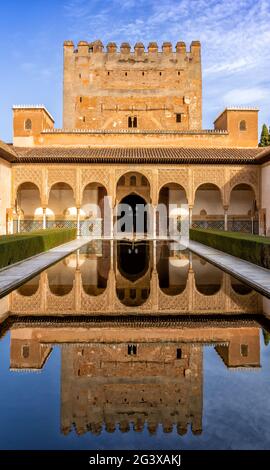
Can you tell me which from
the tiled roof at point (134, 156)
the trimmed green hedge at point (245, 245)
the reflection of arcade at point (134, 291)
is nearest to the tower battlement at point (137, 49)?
the tiled roof at point (134, 156)

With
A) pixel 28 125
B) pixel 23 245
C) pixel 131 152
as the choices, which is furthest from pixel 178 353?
pixel 28 125

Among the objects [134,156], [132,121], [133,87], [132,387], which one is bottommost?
[132,387]

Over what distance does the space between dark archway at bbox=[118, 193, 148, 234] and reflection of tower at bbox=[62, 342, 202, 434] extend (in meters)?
21.8

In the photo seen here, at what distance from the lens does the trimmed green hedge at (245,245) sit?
9.59 m

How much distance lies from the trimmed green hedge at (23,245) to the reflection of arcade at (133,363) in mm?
4685

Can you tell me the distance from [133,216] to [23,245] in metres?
15.6

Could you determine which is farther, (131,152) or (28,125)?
(28,125)

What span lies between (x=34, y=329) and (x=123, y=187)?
19.9m

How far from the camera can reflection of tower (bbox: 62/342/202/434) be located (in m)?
2.95

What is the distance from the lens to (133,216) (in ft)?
86.7

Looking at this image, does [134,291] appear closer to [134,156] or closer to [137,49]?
[134,156]

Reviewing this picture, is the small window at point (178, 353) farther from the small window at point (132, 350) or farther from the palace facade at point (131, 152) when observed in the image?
the palace facade at point (131, 152)

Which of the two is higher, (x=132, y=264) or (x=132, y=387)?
(x=132, y=264)

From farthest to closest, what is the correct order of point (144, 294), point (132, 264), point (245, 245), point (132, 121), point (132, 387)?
point (132, 121) < point (132, 264) < point (245, 245) < point (144, 294) < point (132, 387)
